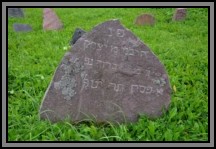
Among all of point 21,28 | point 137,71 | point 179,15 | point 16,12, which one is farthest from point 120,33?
point 16,12

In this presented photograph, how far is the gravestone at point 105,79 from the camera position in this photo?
3.25 m

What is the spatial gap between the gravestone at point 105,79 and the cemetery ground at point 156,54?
4.9 inches

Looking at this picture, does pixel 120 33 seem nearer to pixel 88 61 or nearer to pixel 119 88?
pixel 88 61

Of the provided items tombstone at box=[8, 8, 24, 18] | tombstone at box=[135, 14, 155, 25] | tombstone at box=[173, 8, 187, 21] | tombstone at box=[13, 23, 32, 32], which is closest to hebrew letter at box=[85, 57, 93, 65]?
tombstone at box=[13, 23, 32, 32]

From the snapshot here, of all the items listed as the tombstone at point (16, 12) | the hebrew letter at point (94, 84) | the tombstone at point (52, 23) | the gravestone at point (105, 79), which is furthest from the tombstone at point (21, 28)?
the hebrew letter at point (94, 84)

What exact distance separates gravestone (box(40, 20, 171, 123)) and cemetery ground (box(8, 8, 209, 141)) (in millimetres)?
125

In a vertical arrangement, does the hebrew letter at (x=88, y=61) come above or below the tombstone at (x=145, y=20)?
below

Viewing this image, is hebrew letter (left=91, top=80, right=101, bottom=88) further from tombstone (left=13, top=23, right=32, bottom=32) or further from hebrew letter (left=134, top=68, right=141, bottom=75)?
tombstone (left=13, top=23, right=32, bottom=32)

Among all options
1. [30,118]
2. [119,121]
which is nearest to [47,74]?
[30,118]

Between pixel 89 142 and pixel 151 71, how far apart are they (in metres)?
0.93

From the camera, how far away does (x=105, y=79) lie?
3271 mm

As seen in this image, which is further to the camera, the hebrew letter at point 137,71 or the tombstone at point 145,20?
the tombstone at point 145,20

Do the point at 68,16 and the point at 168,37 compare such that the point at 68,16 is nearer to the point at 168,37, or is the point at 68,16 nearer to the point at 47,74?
the point at 168,37

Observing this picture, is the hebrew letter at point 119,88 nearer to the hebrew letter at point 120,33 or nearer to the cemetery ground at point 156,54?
the cemetery ground at point 156,54
